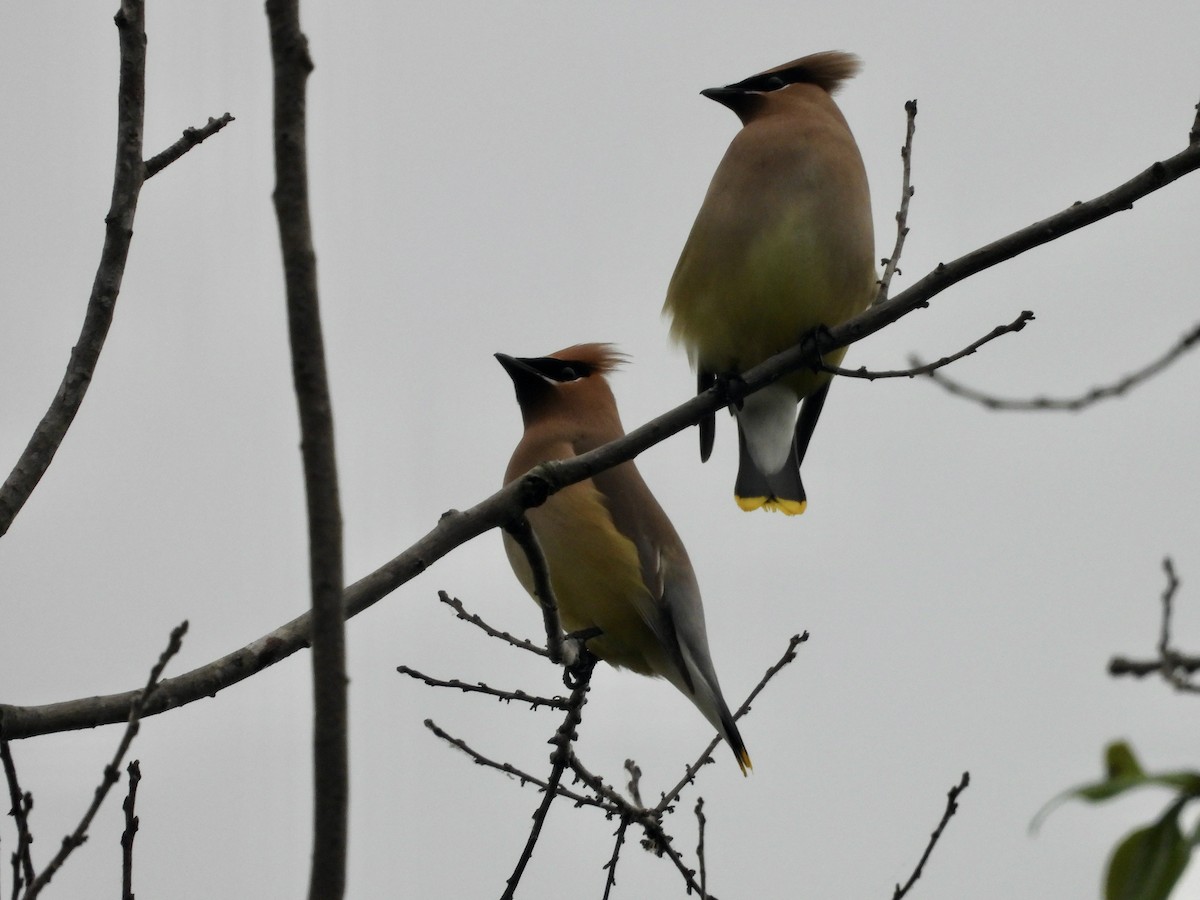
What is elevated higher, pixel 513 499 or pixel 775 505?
pixel 775 505

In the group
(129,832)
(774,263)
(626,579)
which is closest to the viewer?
(129,832)

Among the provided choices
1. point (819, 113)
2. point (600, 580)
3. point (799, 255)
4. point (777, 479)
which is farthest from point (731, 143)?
point (600, 580)

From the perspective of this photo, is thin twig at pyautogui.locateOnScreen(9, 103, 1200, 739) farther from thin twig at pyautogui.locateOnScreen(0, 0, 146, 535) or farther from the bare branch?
the bare branch

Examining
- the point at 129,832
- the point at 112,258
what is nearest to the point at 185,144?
the point at 112,258

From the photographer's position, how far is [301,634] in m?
2.69

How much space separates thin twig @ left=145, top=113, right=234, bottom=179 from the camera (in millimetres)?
3109

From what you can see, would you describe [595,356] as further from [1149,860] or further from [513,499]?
[1149,860]

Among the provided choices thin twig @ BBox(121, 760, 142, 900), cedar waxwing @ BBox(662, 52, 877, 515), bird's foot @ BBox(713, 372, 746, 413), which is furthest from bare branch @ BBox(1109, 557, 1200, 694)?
cedar waxwing @ BBox(662, 52, 877, 515)

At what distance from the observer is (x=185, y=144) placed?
10.4 ft

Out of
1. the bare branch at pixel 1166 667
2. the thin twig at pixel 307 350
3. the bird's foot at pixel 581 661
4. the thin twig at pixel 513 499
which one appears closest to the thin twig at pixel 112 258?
the thin twig at pixel 513 499

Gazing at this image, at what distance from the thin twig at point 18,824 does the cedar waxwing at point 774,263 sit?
9.29 feet

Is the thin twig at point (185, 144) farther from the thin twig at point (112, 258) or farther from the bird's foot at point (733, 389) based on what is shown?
the bird's foot at point (733, 389)

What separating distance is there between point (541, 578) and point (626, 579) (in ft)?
6.33

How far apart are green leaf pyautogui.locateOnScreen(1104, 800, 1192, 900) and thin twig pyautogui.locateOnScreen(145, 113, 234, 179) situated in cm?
274
